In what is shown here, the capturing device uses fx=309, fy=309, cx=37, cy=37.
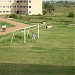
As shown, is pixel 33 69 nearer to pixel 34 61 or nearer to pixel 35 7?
pixel 34 61

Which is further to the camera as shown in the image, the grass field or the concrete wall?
the concrete wall

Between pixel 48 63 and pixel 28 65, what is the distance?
4.00ft

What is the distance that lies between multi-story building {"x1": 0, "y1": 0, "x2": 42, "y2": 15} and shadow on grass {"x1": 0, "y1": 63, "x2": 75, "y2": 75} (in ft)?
225

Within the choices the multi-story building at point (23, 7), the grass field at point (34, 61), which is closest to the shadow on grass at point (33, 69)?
Result: the grass field at point (34, 61)

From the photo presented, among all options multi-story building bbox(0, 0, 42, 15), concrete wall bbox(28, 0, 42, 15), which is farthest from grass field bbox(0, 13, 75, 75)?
multi-story building bbox(0, 0, 42, 15)

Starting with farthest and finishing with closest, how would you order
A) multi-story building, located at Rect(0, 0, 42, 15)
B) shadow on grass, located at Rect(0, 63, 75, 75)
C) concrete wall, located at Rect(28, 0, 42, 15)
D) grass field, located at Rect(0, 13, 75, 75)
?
multi-story building, located at Rect(0, 0, 42, 15) → concrete wall, located at Rect(28, 0, 42, 15) → grass field, located at Rect(0, 13, 75, 75) → shadow on grass, located at Rect(0, 63, 75, 75)

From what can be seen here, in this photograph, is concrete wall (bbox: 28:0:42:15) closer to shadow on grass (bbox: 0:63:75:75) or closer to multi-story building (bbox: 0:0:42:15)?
multi-story building (bbox: 0:0:42:15)

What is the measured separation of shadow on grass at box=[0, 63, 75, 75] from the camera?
12328mm

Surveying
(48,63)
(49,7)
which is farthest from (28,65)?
(49,7)

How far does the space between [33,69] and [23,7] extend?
72.0m

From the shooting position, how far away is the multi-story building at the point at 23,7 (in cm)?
8294

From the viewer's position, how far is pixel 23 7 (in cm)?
8438

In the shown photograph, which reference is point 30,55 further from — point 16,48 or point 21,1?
point 21,1

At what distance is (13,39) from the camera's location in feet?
79.6
